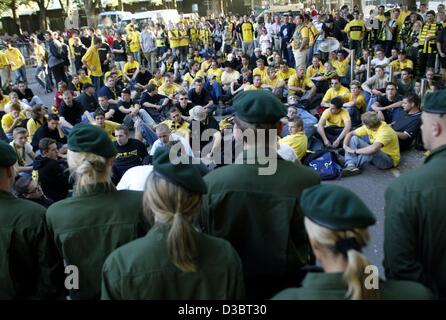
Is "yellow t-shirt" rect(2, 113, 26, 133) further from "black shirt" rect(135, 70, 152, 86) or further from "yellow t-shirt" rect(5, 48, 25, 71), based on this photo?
"yellow t-shirt" rect(5, 48, 25, 71)

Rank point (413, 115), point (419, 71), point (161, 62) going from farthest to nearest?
point (161, 62) < point (419, 71) < point (413, 115)

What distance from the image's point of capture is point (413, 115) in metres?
7.82

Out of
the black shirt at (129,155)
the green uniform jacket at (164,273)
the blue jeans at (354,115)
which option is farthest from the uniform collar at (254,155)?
the blue jeans at (354,115)

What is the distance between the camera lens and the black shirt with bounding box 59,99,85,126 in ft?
30.1

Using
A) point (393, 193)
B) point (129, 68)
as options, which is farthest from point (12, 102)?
point (393, 193)

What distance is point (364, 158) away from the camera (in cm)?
709

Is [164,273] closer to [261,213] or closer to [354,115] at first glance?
[261,213]

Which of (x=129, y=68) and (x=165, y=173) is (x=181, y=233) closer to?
(x=165, y=173)

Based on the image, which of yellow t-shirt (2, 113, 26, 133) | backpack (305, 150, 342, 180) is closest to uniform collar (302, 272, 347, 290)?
backpack (305, 150, 342, 180)

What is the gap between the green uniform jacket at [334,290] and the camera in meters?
1.58

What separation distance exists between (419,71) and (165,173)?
40.0 feet

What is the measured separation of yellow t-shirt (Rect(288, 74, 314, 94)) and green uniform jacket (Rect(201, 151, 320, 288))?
883 cm

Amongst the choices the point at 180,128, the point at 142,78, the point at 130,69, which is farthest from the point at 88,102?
the point at 130,69

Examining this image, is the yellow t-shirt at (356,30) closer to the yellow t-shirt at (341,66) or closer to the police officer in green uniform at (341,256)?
the yellow t-shirt at (341,66)
